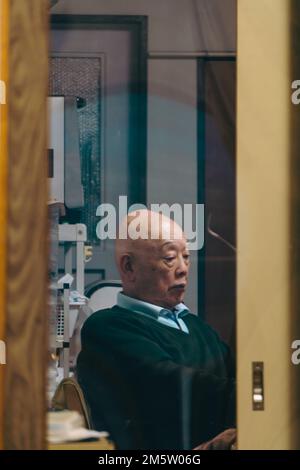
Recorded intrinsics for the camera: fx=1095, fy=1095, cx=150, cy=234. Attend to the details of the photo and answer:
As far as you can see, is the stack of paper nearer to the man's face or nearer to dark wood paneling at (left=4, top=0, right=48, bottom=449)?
dark wood paneling at (left=4, top=0, right=48, bottom=449)

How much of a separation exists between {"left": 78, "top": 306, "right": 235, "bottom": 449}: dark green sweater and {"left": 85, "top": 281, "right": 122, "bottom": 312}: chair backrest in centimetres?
2

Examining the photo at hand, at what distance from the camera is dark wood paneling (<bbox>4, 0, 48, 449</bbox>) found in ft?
10.6

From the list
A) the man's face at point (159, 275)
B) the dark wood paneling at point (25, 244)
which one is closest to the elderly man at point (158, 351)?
the man's face at point (159, 275)

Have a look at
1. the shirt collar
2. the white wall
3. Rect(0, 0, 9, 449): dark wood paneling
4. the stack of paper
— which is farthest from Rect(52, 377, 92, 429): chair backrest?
the white wall

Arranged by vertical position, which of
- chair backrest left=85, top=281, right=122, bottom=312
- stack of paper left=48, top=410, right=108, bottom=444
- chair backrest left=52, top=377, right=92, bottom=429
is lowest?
stack of paper left=48, top=410, right=108, bottom=444

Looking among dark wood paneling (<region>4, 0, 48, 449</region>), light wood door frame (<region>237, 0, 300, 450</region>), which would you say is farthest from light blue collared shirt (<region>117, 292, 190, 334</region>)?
dark wood paneling (<region>4, 0, 48, 449</region>)

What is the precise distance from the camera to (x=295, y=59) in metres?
3.39

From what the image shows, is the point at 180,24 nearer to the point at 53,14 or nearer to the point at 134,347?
the point at 53,14

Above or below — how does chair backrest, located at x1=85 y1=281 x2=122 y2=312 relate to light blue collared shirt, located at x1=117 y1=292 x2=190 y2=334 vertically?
above

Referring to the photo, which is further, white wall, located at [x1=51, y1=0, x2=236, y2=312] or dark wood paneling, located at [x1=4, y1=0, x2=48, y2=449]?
white wall, located at [x1=51, y1=0, x2=236, y2=312]

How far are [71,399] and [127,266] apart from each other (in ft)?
1.44

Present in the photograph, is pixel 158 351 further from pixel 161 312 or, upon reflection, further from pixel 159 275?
pixel 159 275

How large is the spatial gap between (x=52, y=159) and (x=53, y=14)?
1.45 feet
